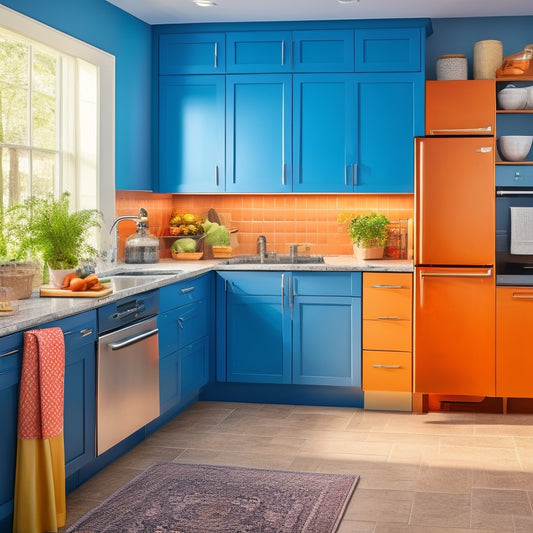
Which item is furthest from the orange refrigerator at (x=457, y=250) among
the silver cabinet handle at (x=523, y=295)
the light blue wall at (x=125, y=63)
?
the light blue wall at (x=125, y=63)

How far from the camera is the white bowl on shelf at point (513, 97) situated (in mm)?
5180

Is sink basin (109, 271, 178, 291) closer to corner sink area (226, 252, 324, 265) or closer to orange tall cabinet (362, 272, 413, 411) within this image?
corner sink area (226, 252, 324, 265)

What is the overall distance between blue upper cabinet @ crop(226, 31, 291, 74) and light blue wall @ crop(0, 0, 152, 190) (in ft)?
1.89

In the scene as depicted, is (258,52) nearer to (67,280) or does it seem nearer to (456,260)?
(456,260)

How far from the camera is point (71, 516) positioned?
11.1ft

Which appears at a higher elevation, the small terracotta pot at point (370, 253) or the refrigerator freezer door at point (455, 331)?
the small terracotta pot at point (370, 253)

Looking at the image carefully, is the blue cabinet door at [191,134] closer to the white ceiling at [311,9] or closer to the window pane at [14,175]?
the white ceiling at [311,9]

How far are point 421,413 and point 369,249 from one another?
1.10 meters

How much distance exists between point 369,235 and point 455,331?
2.79 feet

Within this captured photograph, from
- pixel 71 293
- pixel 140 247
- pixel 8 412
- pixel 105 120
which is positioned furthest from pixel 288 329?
pixel 8 412

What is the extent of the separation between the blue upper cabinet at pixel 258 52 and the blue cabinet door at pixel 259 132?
5 centimetres

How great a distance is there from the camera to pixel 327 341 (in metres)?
5.20

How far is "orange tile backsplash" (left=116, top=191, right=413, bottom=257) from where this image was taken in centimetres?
580

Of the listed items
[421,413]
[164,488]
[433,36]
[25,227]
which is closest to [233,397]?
[421,413]
